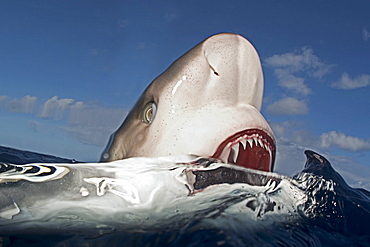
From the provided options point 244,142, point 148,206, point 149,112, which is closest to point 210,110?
point 244,142

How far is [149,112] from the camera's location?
2336mm

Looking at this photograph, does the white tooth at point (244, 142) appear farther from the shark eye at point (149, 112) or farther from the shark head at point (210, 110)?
the shark eye at point (149, 112)

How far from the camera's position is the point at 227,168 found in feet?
5.65

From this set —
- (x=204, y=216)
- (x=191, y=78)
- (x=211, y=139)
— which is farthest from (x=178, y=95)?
(x=204, y=216)

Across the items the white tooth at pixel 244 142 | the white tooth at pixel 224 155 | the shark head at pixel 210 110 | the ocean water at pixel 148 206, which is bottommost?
the ocean water at pixel 148 206

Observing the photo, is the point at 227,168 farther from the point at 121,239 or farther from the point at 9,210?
the point at 9,210

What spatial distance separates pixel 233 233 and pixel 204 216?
5.9 inches

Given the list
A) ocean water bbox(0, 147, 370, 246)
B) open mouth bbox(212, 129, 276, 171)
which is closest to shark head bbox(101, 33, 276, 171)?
open mouth bbox(212, 129, 276, 171)

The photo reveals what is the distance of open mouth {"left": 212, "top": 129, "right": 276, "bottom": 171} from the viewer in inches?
74.0

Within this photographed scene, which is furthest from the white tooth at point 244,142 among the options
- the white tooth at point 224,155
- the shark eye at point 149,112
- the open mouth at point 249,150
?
the shark eye at point 149,112

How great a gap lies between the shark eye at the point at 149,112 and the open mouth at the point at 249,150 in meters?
0.60

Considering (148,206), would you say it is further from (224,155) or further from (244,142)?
(244,142)

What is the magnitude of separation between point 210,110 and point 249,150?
0.32 m

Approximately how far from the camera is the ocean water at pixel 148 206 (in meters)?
1.27
